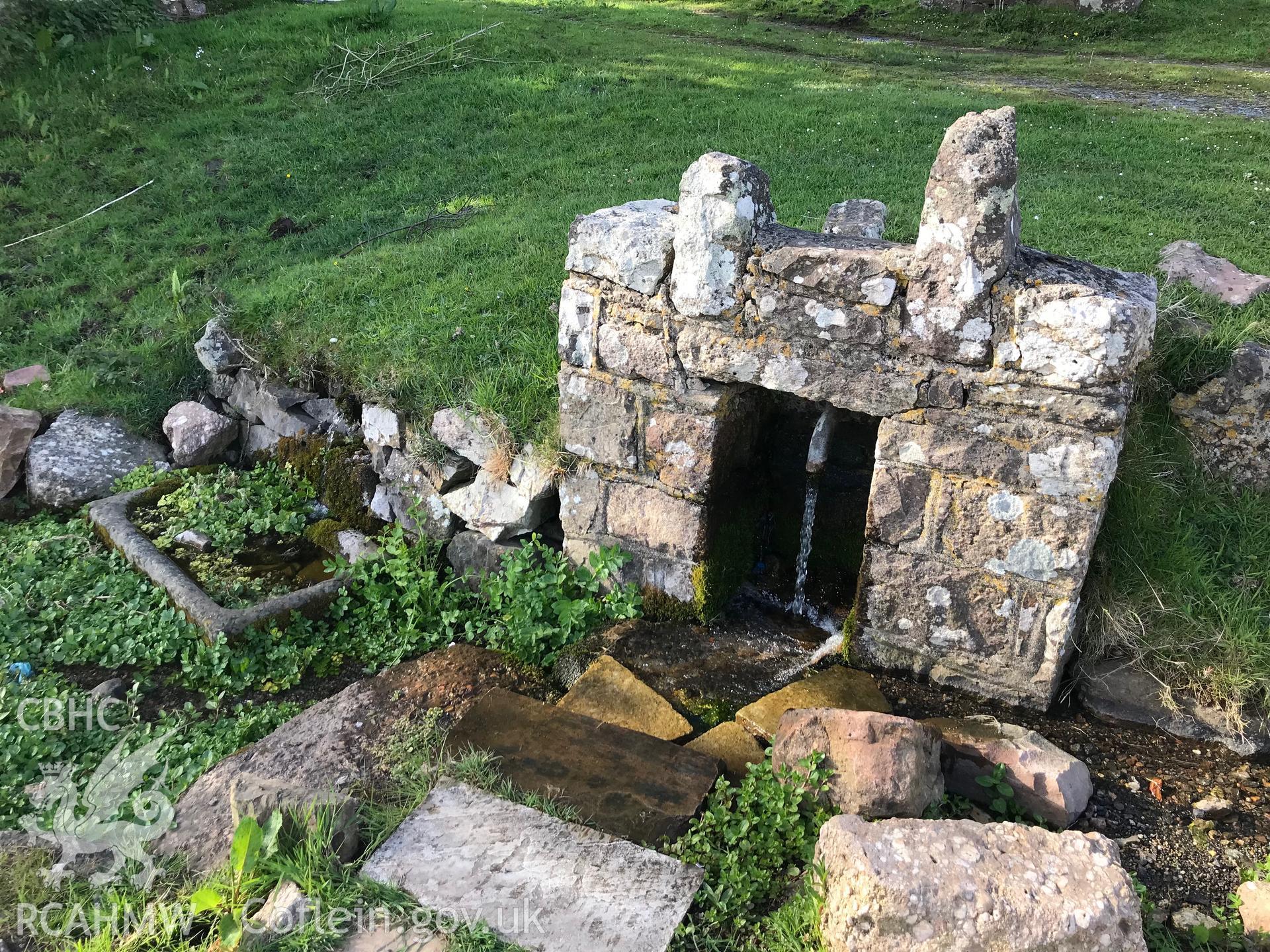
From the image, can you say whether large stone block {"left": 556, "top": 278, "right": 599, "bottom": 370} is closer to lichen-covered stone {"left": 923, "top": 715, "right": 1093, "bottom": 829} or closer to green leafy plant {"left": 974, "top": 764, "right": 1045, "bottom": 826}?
lichen-covered stone {"left": 923, "top": 715, "right": 1093, "bottom": 829}

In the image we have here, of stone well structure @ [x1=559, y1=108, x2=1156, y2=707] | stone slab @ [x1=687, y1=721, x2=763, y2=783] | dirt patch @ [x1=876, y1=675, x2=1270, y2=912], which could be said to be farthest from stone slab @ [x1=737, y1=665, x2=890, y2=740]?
stone well structure @ [x1=559, y1=108, x2=1156, y2=707]

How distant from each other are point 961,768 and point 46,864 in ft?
10.5

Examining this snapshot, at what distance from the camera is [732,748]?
141 inches

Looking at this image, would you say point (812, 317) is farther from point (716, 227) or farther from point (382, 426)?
point (382, 426)

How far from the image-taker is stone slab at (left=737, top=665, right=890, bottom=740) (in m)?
3.71

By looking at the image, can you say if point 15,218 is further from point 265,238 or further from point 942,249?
point 942,249

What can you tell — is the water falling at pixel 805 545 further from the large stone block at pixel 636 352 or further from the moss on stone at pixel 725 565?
the large stone block at pixel 636 352

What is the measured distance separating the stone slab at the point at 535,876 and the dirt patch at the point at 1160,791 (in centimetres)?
150

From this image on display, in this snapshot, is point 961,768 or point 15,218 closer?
point 961,768

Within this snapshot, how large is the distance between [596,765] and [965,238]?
93.5 inches

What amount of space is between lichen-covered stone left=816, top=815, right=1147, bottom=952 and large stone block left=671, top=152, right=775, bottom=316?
87.1 inches

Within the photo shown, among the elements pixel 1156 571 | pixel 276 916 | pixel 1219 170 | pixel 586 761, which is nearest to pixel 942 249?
pixel 1156 571

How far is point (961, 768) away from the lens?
3.46 meters

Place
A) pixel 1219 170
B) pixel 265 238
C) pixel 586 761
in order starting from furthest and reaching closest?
pixel 265 238, pixel 1219 170, pixel 586 761
